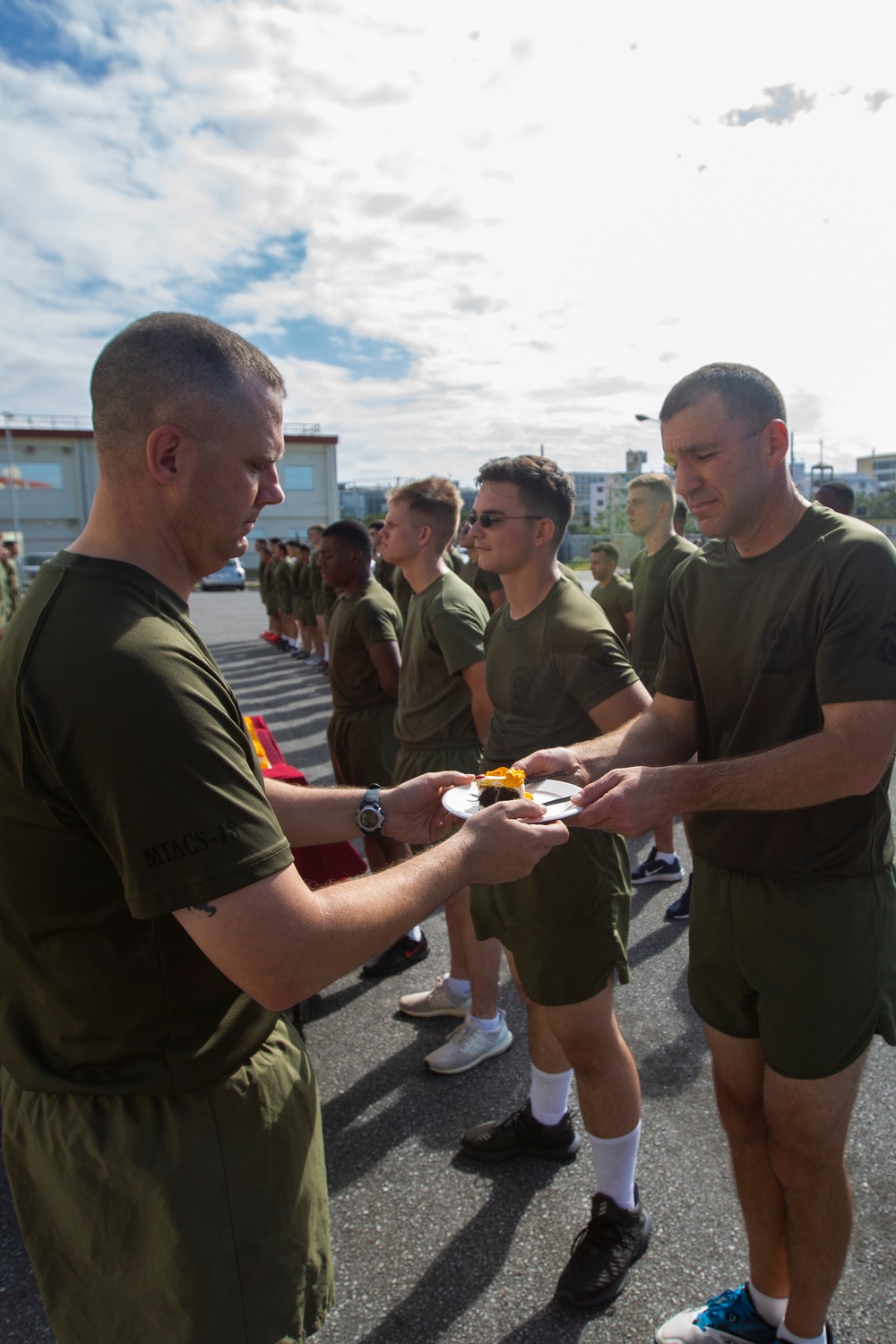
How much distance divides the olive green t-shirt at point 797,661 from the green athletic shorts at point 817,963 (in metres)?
0.06

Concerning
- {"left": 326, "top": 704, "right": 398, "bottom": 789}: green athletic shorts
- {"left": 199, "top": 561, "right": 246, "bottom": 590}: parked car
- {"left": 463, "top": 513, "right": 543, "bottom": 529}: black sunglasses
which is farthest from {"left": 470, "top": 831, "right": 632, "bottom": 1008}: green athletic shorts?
{"left": 199, "top": 561, "right": 246, "bottom": 590}: parked car

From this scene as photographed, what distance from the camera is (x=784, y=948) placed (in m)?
2.10

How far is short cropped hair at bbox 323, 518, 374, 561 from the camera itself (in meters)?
5.59

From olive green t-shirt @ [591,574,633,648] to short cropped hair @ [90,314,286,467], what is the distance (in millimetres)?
6942

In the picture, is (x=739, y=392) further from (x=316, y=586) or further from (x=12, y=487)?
(x=12, y=487)

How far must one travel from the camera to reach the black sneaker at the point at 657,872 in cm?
573

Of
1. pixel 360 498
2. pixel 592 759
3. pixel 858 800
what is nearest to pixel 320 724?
pixel 592 759

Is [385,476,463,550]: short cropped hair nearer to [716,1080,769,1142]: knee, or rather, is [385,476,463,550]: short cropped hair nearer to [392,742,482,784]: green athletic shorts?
[392,742,482,784]: green athletic shorts

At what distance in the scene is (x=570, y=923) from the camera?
271 centimetres

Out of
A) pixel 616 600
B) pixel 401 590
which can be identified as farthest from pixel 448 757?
pixel 401 590

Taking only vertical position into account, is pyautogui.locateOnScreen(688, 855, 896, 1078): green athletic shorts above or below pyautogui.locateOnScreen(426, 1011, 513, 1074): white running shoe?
above

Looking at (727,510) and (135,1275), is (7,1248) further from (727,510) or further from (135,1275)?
(727,510)

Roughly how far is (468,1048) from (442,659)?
1872mm

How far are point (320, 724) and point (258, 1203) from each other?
9488 millimetres
